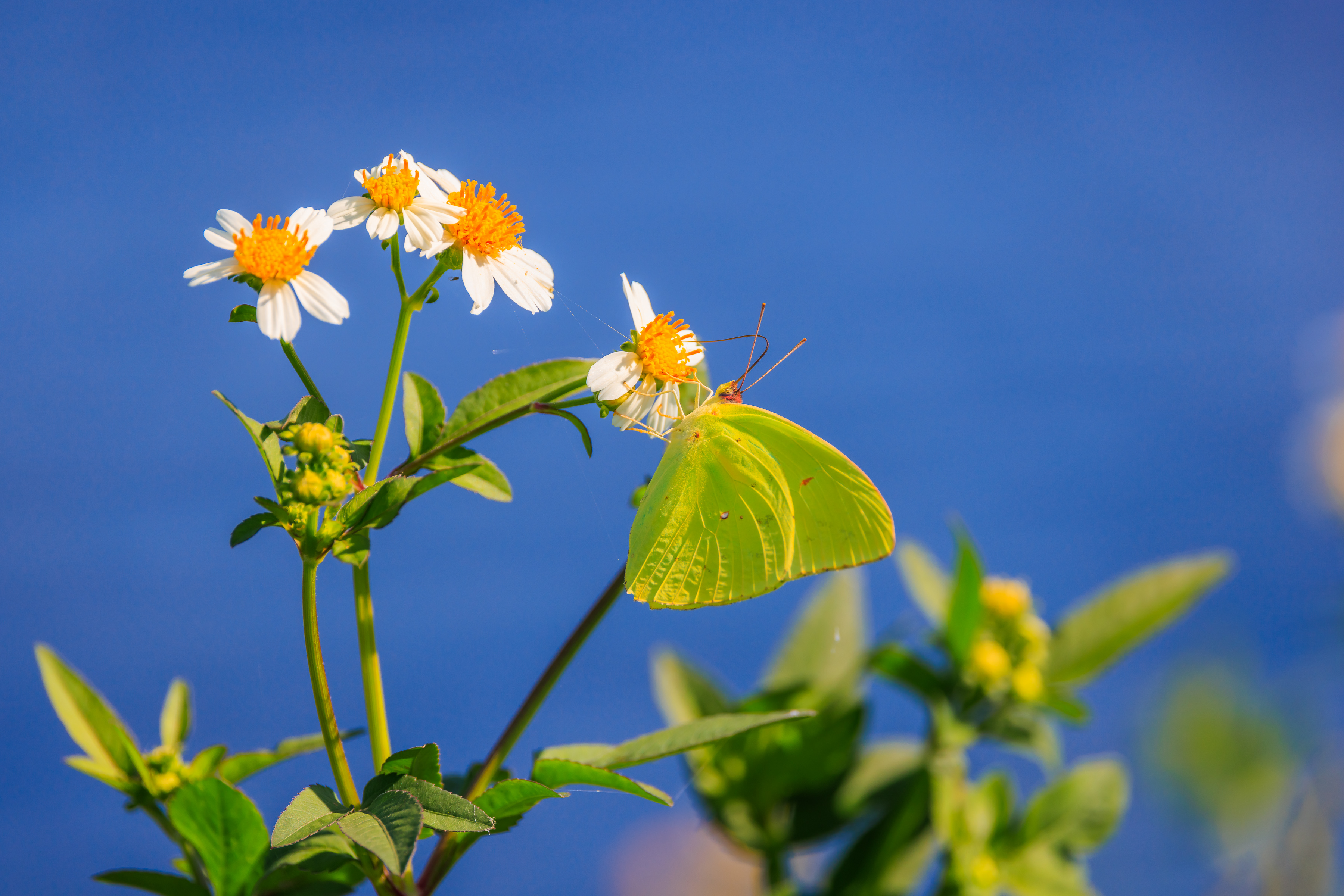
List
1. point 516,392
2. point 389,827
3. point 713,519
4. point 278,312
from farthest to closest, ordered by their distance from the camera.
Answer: point 713,519 < point 516,392 < point 278,312 < point 389,827

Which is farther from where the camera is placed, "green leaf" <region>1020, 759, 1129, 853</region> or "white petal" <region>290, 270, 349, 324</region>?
"green leaf" <region>1020, 759, 1129, 853</region>

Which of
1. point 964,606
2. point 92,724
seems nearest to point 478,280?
point 92,724

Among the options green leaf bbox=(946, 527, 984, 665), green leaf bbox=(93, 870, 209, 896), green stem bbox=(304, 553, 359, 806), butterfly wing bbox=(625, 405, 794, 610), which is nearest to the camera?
green stem bbox=(304, 553, 359, 806)

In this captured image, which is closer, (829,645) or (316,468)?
(316,468)

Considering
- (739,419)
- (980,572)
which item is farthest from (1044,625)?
(739,419)

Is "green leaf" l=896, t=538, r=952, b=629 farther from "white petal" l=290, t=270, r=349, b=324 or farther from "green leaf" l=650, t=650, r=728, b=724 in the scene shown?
"white petal" l=290, t=270, r=349, b=324

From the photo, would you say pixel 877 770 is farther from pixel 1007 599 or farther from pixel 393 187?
pixel 393 187

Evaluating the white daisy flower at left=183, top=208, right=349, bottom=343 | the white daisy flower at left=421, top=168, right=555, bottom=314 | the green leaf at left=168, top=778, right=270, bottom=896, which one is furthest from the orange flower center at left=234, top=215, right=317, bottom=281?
the green leaf at left=168, top=778, right=270, bottom=896
